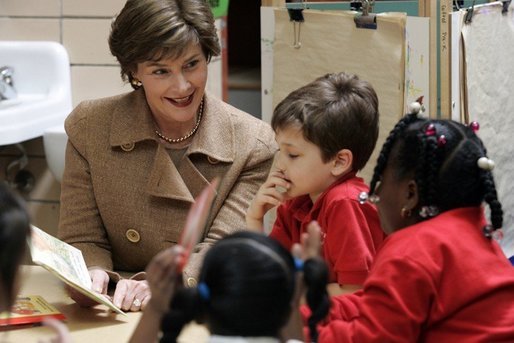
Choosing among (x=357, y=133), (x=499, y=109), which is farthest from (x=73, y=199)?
(x=499, y=109)

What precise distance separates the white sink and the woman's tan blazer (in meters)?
0.66

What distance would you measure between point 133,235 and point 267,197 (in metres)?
0.36

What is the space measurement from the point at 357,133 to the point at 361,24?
1.85ft

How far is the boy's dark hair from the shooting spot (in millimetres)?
1715

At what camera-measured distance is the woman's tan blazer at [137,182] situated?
1.99 metres

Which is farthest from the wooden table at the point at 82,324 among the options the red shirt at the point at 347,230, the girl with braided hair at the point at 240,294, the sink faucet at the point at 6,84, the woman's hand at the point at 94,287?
the sink faucet at the point at 6,84

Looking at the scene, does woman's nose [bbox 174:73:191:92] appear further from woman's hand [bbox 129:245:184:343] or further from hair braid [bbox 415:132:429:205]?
woman's hand [bbox 129:245:184:343]

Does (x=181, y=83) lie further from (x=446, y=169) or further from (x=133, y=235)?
(x=446, y=169)

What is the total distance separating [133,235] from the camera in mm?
2010

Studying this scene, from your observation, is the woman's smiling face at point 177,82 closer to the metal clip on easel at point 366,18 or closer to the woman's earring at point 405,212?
the metal clip on easel at point 366,18

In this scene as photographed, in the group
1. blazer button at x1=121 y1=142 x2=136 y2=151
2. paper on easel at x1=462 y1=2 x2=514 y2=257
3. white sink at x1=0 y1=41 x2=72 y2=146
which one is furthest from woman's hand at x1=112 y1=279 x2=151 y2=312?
paper on easel at x1=462 y1=2 x2=514 y2=257

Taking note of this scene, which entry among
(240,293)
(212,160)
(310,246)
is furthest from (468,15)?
(240,293)

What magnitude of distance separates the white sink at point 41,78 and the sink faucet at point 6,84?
19 millimetres

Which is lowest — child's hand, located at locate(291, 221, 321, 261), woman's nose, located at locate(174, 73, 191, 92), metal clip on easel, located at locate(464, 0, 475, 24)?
woman's nose, located at locate(174, 73, 191, 92)
